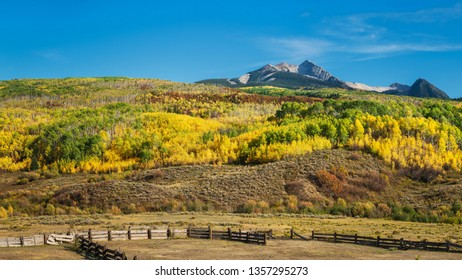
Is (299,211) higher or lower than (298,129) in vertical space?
lower

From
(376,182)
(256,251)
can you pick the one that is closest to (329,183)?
(376,182)

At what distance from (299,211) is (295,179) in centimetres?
1645

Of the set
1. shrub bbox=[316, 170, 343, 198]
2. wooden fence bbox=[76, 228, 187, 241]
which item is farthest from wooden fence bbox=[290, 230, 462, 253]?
shrub bbox=[316, 170, 343, 198]

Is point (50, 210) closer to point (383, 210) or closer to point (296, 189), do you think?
point (296, 189)

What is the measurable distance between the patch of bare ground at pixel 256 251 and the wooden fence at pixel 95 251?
218 cm

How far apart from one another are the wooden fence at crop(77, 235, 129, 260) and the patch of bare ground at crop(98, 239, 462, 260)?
2183 mm

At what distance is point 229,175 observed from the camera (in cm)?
11100

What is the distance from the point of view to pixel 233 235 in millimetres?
50625

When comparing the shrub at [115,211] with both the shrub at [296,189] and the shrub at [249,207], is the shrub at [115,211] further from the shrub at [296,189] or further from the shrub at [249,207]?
the shrub at [296,189]

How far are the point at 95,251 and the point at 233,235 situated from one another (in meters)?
14.3

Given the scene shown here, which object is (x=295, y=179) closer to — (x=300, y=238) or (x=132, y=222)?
(x=132, y=222)

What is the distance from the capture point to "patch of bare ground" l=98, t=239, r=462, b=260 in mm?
40344
